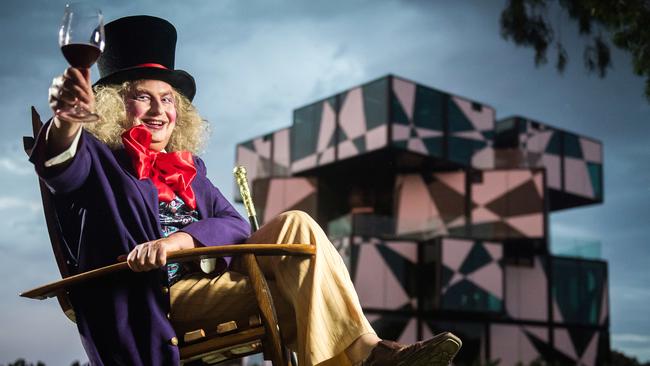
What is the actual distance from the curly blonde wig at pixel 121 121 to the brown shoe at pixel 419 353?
1.28m

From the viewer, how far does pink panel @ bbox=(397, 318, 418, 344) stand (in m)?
23.8

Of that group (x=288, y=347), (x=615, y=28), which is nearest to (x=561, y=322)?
(x=615, y=28)

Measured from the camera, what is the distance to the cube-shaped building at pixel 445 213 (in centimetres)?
2417

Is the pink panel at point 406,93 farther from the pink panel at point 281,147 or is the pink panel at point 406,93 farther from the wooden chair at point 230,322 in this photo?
the wooden chair at point 230,322

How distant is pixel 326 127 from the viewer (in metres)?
26.6

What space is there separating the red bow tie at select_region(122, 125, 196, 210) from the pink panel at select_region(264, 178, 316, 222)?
2341cm

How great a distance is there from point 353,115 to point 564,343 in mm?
8636

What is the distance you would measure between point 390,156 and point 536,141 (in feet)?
17.7

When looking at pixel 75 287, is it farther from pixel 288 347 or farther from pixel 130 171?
pixel 288 347

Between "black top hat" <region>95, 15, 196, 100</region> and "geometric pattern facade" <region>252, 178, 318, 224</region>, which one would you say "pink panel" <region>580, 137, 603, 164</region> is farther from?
"black top hat" <region>95, 15, 196, 100</region>

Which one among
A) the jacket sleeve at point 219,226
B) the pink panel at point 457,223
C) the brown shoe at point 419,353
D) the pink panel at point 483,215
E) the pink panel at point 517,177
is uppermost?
the pink panel at point 517,177

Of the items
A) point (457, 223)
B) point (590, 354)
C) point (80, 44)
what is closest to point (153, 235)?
point (80, 44)

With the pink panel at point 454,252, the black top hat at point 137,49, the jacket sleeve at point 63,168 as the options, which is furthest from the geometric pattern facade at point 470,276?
the jacket sleeve at point 63,168

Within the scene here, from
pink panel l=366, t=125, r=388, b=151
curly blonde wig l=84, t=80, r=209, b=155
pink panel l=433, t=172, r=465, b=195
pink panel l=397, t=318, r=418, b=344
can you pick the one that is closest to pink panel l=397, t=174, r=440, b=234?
pink panel l=433, t=172, r=465, b=195
